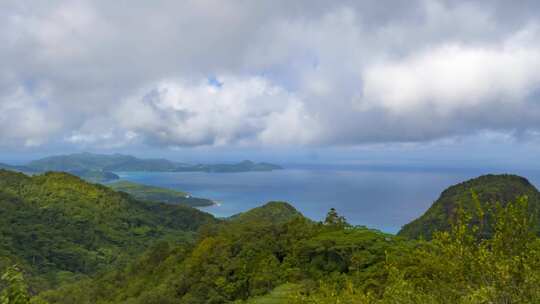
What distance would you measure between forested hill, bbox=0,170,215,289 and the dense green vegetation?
5447 centimetres

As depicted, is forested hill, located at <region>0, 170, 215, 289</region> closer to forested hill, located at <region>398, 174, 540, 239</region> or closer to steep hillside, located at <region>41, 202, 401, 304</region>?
steep hillside, located at <region>41, 202, 401, 304</region>

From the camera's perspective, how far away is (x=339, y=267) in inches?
1054

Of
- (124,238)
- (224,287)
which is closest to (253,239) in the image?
(224,287)

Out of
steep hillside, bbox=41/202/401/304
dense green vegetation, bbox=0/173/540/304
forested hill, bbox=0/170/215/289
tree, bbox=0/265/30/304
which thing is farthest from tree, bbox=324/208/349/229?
forested hill, bbox=0/170/215/289

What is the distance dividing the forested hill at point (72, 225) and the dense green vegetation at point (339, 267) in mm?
54472

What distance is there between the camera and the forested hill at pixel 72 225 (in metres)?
104

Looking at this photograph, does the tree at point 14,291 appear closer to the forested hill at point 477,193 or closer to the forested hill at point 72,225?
the forested hill at point 477,193

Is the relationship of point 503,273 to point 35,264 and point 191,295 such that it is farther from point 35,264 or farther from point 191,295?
point 35,264

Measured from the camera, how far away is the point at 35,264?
328 feet

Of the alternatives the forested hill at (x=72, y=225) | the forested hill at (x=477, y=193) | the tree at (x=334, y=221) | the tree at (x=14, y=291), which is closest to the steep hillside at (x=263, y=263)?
→ the tree at (x=334, y=221)

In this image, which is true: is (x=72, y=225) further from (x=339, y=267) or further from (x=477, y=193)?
(x=339, y=267)

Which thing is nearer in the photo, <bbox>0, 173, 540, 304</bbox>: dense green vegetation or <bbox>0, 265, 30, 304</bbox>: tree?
<bbox>0, 265, 30, 304</bbox>: tree

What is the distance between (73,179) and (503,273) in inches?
6596

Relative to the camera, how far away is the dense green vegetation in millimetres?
8047
